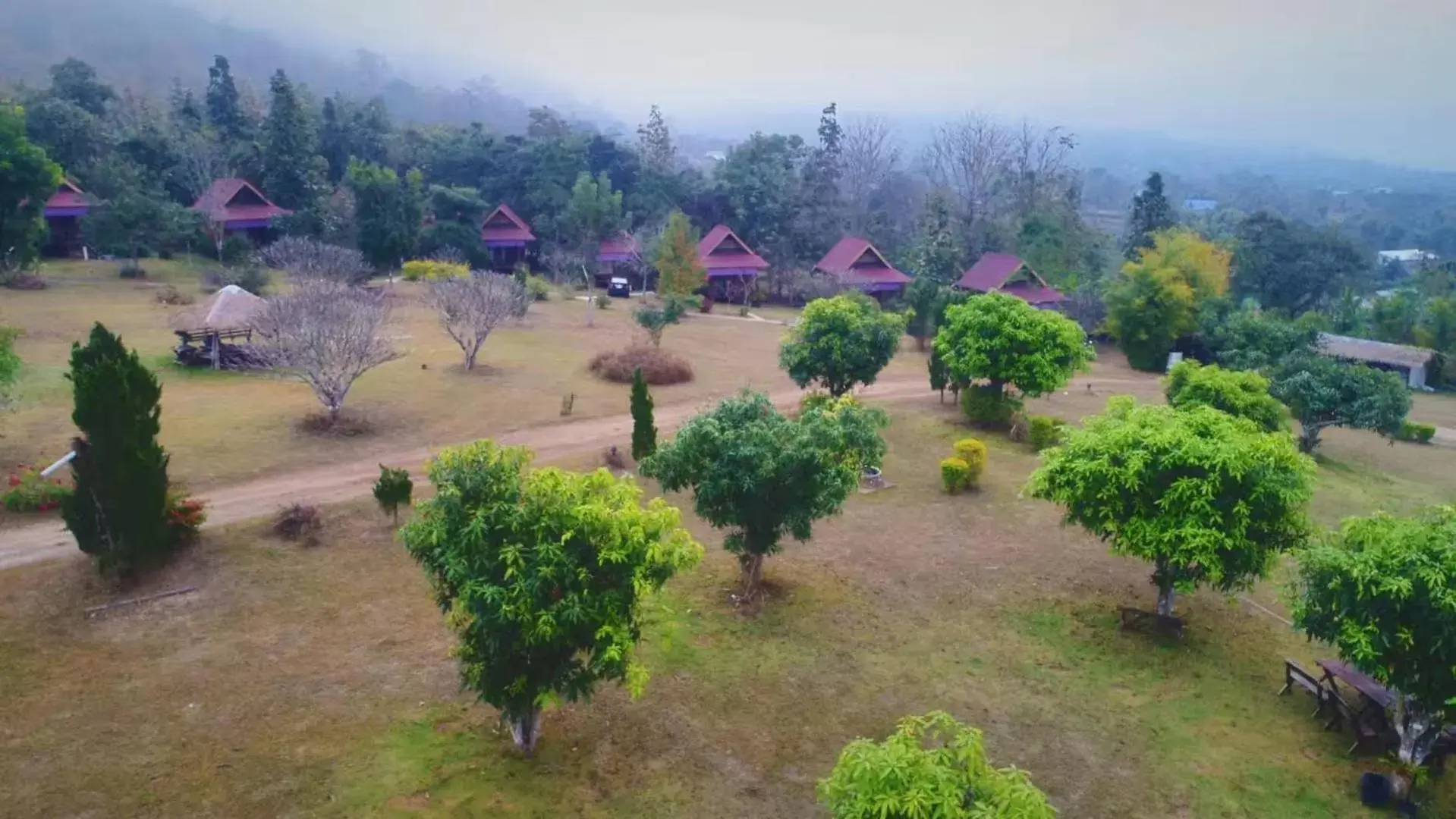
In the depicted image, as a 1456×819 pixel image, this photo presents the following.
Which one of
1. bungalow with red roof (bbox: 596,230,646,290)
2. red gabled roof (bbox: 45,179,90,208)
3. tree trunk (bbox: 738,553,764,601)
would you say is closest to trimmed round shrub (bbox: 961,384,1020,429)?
tree trunk (bbox: 738,553,764,601)

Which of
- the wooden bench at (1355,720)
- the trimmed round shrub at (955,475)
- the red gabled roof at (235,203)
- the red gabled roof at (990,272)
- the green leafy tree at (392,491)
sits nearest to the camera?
A: the wooden bench at (1355,720)

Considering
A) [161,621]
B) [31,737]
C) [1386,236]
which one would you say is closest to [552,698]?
[31,737]

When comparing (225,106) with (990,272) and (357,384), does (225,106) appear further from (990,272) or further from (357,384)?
(990,272)

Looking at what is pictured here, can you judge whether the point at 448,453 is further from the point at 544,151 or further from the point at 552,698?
the point at 544,151

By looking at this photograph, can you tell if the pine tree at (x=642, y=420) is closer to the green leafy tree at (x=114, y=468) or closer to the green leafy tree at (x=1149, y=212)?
the green leafy tree at (x=114, y=468)

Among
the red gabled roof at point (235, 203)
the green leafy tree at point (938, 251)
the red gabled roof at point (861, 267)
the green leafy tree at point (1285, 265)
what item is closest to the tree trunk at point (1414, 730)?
the green leafy tree at point (938, 251)

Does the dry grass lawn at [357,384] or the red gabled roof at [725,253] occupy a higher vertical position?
the red gabled roof at [725,253]
